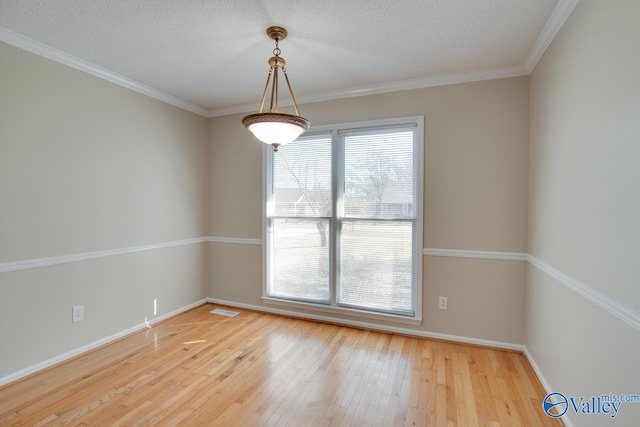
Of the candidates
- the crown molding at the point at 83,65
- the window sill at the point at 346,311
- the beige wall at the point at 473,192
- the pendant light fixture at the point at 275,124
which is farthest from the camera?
the window sill at the point at 346,311

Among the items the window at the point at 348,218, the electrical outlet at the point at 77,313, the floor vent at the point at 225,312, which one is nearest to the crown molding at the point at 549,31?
the window at the point at 348,218

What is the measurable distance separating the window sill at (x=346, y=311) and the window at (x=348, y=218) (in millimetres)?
25

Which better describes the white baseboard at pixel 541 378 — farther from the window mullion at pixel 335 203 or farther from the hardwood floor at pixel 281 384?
the window mullion at pixel 335 203

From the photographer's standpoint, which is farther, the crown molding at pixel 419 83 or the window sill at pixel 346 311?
the window sill at pixel 346 311

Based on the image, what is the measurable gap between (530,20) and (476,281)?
7.04 feet

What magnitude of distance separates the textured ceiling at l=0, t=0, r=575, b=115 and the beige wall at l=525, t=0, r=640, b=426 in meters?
0.45

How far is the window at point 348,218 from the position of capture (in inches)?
123

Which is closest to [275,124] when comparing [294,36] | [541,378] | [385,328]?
[294,36]

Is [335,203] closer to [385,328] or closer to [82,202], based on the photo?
[385,328]

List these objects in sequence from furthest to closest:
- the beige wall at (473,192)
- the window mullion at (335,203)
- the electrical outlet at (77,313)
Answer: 1. the window mullion at (335,203)
2. the beige wall at (473,192)
3. the electrical outlet at (77,313)

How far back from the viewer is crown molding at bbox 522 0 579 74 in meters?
1.85

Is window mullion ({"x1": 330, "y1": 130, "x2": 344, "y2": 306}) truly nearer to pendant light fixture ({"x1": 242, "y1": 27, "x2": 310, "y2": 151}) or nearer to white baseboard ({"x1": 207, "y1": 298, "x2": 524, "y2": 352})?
white baseboard ({"x1": 207, "y1": 298, "x2": 524, "y2": 352})

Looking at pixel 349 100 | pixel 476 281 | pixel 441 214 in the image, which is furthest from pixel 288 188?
pixel 476 281

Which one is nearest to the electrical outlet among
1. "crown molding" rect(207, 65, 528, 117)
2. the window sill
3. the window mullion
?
the window sill
